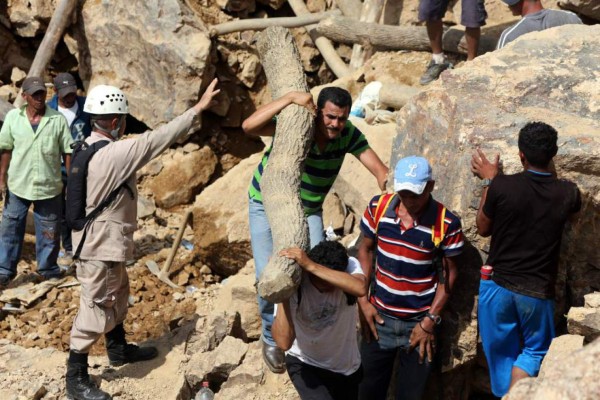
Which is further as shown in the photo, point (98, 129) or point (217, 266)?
point (217, 266)

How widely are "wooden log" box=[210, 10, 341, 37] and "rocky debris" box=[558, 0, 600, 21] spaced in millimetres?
3335

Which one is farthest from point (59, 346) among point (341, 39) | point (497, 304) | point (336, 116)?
point (341, 39)

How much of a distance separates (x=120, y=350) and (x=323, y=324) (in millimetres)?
2365

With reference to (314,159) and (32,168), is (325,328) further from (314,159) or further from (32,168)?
(32,168)

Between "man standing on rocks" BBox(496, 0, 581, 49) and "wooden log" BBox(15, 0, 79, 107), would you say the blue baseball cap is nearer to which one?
"man standing on rocks" BBox(496, 0, 581, 49)

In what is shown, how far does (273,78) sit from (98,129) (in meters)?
1.30

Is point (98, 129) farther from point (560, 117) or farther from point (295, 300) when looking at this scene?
point (560, 117)

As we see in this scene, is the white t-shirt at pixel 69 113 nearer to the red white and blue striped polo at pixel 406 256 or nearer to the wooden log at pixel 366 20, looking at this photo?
the wooden log at pixel 366 20

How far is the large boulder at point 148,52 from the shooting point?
10.7m

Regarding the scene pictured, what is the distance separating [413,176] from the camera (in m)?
4.54

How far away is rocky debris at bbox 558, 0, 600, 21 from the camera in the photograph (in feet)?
28.3

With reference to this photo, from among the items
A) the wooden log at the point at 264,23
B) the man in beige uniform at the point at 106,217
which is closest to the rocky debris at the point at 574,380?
the man in beige uniform at the point at 106,217

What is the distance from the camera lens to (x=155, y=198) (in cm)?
1072

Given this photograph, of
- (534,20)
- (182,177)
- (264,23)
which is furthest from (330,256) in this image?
(264,23)
